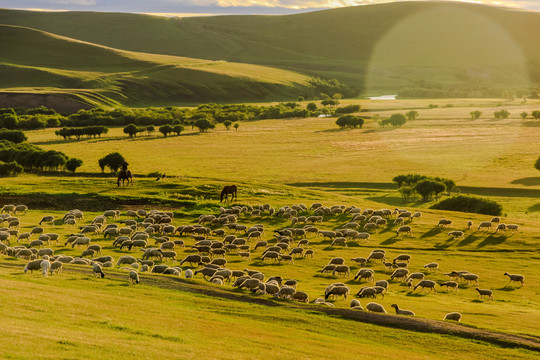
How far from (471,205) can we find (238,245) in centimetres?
3157

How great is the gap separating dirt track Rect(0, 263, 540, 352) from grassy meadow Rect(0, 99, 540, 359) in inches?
5.5

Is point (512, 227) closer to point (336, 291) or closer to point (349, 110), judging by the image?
point (336, 291)

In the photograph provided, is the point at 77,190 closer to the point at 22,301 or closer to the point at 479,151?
the point at 22,301

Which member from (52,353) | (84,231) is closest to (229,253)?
(84,231)

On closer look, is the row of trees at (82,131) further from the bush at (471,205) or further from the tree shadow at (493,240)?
the tree shadow at (493,240)

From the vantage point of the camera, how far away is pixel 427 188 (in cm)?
6556

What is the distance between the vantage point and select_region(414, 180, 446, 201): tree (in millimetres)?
65562

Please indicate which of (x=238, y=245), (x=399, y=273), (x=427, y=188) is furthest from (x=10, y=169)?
(x=399, y=273)

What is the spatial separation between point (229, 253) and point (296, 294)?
13.0m

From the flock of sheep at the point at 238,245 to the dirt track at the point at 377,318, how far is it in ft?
3.02

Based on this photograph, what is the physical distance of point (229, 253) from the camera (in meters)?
36.2

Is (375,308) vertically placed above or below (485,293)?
above

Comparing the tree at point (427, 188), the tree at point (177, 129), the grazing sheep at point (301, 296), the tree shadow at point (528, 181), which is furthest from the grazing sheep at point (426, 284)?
the tree at point (177, 129)

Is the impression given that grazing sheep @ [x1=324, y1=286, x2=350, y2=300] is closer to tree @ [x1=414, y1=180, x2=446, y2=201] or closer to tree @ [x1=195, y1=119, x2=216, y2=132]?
tree @ [x1=414, y1=180, x2=446, y2=201]
